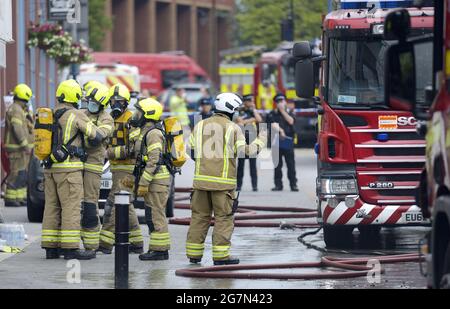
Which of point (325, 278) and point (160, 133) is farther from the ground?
point (160, 133)

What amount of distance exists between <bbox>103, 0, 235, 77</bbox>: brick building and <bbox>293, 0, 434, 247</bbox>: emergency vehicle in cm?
5589

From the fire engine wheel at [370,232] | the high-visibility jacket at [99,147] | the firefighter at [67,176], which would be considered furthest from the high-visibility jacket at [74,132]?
the fire engine wheel at [370,232]

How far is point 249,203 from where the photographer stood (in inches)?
880

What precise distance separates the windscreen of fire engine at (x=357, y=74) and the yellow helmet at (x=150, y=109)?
1925 millimetres

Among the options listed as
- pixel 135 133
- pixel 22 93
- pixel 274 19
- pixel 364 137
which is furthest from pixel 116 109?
pixel 274 19

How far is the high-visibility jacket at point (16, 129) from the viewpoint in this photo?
2105 centimetres

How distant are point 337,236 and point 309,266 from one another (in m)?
2.30

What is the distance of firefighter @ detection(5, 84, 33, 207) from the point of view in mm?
21062

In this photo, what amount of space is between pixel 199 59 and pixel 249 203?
65.5 metres

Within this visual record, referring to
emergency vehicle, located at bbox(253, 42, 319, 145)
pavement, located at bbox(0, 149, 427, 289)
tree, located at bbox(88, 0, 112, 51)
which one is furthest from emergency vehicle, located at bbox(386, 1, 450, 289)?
tree, located at bbox(88, 0, 112, 51)

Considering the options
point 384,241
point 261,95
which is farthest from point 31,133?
point 261,95

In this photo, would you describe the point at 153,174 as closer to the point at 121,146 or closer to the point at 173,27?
the point at 121,146

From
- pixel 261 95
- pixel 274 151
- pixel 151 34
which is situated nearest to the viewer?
pixel 274 151
